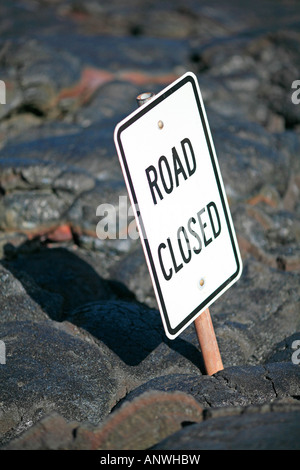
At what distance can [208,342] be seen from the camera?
7.52 feet

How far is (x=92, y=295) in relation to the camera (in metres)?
3.36

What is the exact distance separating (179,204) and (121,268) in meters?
1.64

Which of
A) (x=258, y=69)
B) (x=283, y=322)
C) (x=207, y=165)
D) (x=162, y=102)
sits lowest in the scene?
(x=258, y=69)

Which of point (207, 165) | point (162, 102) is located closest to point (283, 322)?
point (207, 165)

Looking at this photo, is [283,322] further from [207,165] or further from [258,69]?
[258,69]

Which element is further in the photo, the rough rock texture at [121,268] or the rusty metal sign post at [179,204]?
the rusty metal sign post at [179,204]

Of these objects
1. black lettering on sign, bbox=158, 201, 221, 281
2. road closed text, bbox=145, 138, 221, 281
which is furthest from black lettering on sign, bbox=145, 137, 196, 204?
black lettering on sign, bbox=158, 201, 221, 281

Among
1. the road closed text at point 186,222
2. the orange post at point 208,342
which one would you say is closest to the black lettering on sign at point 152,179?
the road closed text at point 186,222

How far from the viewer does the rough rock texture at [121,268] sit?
1.67 meters

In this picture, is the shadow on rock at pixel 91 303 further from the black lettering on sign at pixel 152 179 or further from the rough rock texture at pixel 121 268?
the black lettering on sign at pixel 152 179

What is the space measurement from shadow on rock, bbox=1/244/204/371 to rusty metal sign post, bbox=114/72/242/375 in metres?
0.45

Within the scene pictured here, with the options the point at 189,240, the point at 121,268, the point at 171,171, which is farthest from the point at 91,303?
the point at 171,171

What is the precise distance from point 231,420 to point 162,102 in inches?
39.7
